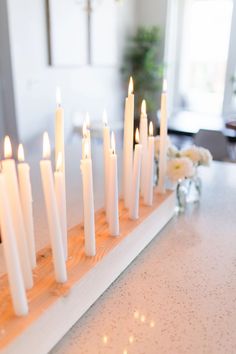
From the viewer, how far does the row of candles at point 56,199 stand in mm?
507

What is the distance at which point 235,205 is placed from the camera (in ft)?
3.78

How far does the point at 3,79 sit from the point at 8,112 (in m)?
0.33

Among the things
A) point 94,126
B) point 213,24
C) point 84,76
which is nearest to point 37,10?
point 84,76

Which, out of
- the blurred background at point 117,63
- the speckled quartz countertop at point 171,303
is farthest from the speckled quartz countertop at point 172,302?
the blurred background at point 117,63

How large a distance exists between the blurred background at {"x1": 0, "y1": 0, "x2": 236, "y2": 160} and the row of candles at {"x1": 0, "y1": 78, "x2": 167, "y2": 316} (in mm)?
2307

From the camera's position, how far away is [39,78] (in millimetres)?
3732

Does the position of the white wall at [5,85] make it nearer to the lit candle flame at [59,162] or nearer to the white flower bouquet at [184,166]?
the white flower bouquet at [184,166]

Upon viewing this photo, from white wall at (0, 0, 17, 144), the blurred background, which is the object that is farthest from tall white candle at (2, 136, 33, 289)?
white wall at (0, 0, 17, 144)

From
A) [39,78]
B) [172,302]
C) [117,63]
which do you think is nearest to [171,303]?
[172,302]

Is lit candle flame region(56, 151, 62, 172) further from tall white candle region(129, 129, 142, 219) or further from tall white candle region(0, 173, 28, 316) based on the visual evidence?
tall white candle region(129, 129, 142, 219)

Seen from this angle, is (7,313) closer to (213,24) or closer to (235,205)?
(235,205)

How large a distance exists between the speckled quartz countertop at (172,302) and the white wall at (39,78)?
9.28 ft

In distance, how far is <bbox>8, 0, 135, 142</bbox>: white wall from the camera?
3.36 meters

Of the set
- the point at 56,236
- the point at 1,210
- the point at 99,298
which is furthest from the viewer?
the point at 99,298
